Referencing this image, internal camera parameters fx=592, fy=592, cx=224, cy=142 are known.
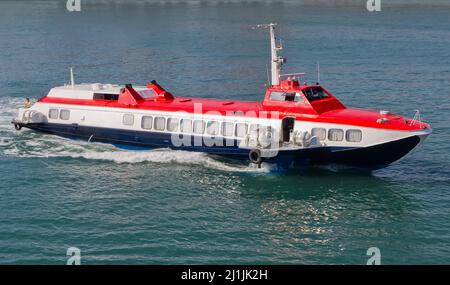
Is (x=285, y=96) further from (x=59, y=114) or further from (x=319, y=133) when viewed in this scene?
(x=59, y=114)

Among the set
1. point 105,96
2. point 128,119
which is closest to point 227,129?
point 128,119

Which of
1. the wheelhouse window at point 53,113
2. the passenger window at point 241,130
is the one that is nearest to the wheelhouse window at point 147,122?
the passenger window at point 241,130

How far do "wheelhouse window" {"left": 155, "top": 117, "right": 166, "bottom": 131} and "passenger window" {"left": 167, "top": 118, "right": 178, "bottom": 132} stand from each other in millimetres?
342

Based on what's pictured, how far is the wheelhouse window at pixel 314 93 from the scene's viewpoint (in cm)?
3425

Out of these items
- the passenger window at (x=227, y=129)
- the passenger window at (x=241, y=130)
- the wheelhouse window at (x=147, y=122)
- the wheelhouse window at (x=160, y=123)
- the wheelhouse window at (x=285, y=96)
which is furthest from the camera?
the wheelhouse window at (x=147, y=122)

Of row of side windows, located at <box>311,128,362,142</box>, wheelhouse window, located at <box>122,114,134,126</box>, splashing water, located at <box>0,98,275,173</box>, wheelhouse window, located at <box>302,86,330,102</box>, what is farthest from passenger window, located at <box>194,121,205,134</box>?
row of side windows, located at <box>311,128,362,142</box>

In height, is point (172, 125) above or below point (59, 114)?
below

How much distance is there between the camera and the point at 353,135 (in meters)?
32.3

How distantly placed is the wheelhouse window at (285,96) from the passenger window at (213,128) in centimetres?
360

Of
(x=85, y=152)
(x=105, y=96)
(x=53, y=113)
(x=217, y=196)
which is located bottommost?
(x=217, y=196)

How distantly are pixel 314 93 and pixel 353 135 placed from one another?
3.89m

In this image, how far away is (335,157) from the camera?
33031 millimetres

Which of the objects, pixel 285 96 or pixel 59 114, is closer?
pixel 285 96

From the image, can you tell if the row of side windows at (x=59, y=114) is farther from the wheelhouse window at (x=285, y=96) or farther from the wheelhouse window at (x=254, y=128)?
the wheelhouse window at (x=285, y=96)
